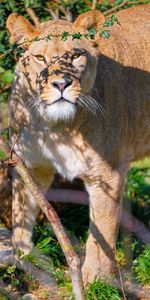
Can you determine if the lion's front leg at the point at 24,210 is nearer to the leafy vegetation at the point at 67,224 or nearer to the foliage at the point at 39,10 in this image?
the leafy vegetation at the point at 67,224

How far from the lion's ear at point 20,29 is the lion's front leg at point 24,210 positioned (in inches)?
39.1

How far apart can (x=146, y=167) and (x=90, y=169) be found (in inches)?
99.1

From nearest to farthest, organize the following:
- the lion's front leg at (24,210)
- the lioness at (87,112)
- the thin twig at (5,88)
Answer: the lioness at (87,112), the lion's front leg at (24,210), the thin twig at (5,88)

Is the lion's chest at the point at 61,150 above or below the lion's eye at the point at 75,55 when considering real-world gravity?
below

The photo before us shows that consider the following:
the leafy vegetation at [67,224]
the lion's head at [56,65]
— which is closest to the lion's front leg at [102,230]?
the leafy vegetation at [67,224]

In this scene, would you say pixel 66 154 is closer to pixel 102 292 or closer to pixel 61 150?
pixel 61 150

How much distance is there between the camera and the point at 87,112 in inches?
198

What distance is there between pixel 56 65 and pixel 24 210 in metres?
1.41

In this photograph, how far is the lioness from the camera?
4621 mm

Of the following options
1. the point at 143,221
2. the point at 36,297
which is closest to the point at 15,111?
the point at 36,297

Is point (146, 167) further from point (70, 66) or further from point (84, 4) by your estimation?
point (70, 66)

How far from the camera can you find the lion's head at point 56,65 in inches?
178

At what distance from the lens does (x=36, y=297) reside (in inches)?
199

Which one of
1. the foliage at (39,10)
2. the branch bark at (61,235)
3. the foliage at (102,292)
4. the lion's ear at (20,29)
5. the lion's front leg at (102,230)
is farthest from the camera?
the foliage at (39,10)
